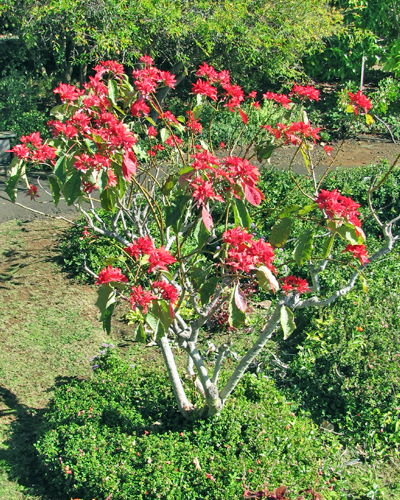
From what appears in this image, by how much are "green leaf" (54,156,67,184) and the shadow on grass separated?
2.09m

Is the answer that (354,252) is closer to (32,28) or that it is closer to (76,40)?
(76,40)

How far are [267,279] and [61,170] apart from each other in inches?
47.6

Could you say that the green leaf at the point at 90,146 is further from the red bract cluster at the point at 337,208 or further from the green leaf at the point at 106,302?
the red bract cluster at the point at 337,208

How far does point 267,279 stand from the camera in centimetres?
242

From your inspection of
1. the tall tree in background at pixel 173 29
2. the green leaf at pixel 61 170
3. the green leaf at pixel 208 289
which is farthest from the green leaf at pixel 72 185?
the tall tree in background at pixel 173 29

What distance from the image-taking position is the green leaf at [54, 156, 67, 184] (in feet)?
8.11

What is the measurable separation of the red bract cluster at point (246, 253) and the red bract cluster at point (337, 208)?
13.3 inches

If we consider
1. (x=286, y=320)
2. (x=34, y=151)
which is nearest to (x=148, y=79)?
(x=34, y=151)

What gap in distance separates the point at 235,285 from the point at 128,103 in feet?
5.19

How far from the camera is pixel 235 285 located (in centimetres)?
246

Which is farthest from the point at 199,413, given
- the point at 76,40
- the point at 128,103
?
the point at 76,40

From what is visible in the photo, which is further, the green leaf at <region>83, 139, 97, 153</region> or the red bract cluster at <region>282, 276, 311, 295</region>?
the red bract cluster at <region>282, 276, 311, 295</region>

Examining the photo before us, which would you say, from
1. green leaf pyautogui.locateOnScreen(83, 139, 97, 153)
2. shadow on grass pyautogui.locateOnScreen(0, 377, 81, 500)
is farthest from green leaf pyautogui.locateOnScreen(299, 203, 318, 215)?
shadow on grass pyautogui.locateOnScreen(0, 377, 81, 500)

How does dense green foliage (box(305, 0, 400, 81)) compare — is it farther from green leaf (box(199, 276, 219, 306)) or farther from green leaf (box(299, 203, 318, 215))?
green leaf (box(199, 276, 219, 306))
